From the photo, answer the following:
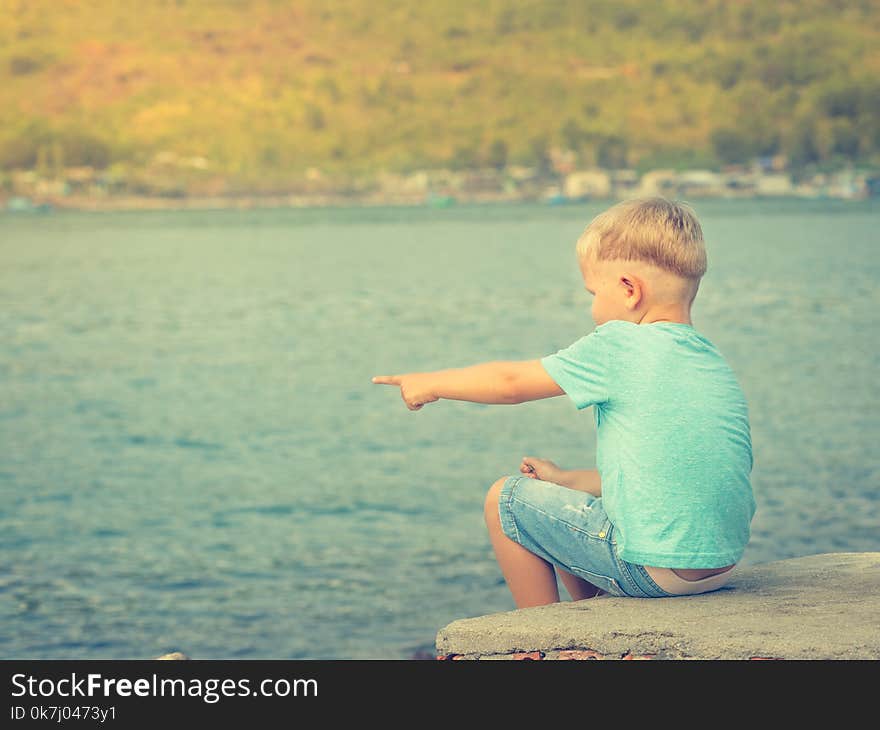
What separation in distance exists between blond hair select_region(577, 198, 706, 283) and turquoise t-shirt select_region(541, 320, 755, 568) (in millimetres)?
188

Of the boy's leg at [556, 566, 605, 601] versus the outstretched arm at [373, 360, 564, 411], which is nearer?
the outstretched arm at [373, 360, 564, 411]

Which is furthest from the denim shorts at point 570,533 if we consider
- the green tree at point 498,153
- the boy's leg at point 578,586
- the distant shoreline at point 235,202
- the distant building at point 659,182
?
the distant shoreline at point 235,202

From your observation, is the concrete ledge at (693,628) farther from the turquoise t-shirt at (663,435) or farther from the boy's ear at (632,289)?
the boy's ear at (632,289)

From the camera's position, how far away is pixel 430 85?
627ft

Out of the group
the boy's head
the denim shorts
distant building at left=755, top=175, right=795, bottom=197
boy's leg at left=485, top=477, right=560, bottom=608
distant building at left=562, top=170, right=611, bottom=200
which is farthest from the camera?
distant building at left=755, top=175, right=795, bottom=197

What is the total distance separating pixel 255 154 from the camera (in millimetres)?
179000

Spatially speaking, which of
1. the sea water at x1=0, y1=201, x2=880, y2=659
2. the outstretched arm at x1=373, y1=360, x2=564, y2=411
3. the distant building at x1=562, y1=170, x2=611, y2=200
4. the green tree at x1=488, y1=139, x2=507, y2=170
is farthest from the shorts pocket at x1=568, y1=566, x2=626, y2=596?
the green tree at x1=488, y1=139, x2=507, y2=170

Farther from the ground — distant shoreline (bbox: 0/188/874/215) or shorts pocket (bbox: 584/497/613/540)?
distant shoreline (bbox: 0/188/874/215)

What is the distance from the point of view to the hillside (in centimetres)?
17488

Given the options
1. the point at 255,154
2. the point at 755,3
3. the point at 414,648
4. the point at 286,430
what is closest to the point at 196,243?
the point at 255,154

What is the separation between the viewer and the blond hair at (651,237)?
140 inches

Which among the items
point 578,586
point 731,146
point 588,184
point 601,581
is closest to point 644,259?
point 601,581

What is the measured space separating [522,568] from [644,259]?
3.64 feet

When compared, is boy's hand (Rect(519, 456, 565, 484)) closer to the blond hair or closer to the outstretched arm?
the outstretched arm
